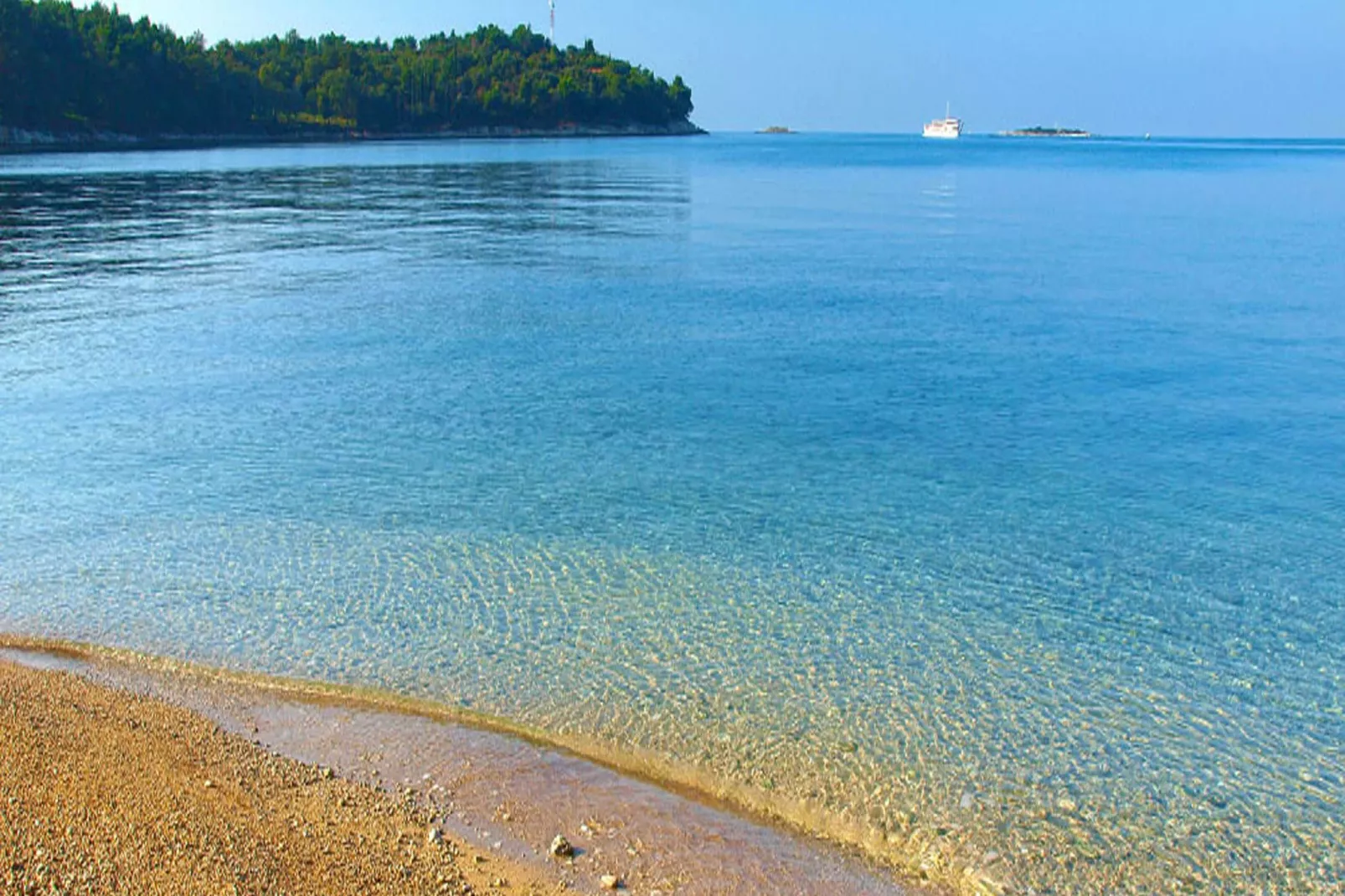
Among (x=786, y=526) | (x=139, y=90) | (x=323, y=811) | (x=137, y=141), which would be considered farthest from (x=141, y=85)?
(x=323, y=811)

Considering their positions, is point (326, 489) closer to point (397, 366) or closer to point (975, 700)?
point (397, 366)

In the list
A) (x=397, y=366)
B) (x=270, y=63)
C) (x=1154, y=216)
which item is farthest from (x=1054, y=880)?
(x=270, y=63)

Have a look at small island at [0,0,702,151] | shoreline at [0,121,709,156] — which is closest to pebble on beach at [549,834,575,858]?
shoreline at [0,121,709,156]

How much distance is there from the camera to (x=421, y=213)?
5112cm

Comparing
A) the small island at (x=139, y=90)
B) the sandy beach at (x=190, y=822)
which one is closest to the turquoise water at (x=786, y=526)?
the sandy beach at (x=190, y=822)

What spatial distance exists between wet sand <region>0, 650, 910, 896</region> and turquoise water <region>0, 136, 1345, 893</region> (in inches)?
23.1

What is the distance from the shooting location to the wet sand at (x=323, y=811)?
6031 millimetres

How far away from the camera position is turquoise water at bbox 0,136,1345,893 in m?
7.99

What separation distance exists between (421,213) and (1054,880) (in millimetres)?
48432

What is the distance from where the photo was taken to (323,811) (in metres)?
6.95

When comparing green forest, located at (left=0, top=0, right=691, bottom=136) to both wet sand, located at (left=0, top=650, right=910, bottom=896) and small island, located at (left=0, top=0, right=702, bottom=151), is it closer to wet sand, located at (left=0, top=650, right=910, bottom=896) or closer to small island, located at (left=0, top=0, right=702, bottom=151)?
small island, located at (left=0, top=0, right=702, bottom=151)

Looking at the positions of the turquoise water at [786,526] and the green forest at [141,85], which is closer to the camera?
the turquoise water at [786,526]

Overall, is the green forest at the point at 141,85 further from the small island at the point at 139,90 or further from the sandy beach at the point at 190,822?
the sandy beach at the point at 190,822

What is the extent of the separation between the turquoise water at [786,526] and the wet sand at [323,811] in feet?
1.92
